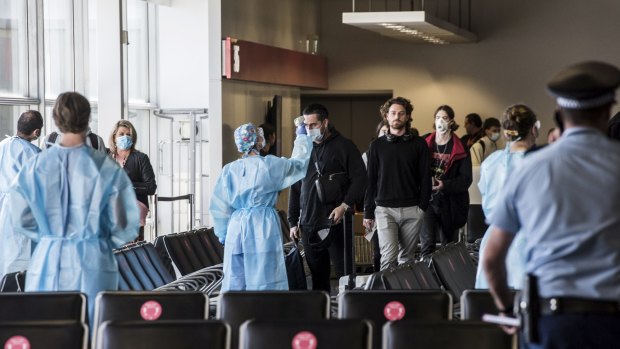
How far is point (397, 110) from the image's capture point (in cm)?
975

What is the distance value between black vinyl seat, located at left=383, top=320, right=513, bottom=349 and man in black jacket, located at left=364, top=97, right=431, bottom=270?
18.6 ft

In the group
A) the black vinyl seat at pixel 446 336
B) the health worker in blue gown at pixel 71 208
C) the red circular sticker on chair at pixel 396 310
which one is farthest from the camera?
the health worker in blue gown at pixel 71 208

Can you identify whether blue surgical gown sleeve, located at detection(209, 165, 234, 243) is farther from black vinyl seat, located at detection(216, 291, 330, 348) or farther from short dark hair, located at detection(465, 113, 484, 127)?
short dark hair, located at detection(465, 113, 484, 127)

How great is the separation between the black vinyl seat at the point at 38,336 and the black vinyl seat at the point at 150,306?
2.40ft

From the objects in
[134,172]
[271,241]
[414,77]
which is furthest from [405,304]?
[414,77]

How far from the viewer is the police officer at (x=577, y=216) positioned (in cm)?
338

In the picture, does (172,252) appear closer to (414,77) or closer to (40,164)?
(40,164)

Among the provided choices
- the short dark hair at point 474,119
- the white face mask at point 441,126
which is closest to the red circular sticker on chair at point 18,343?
the white face mask at point 441,126

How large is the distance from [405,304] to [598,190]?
1.67 metres

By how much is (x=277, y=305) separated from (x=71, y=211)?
4.67 ft

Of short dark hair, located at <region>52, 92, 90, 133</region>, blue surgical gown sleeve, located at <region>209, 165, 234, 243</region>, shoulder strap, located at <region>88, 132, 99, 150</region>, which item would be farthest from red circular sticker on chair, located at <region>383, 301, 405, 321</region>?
shoulder strap, located at <region>88, 132, 99, 150</region>

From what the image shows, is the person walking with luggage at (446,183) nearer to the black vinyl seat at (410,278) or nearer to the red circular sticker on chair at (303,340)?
the black vinyl seat at (410,278)

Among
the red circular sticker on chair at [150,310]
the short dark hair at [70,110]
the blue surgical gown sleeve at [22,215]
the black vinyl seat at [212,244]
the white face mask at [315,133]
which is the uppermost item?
the short dark hair at [70,110]

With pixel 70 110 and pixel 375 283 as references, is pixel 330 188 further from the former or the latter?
pixel 70 110
